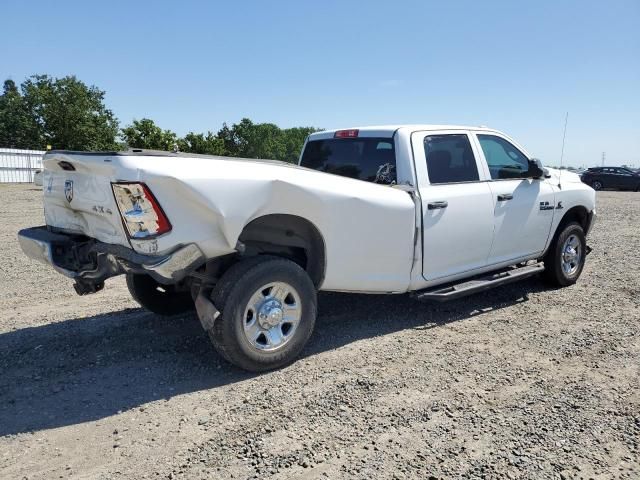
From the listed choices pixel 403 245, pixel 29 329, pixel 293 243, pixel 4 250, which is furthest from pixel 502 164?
pixel 4 250

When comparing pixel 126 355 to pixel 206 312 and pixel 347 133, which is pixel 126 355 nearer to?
pixel 206 312

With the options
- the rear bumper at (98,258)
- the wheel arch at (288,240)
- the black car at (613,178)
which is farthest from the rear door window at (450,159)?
the black car at (613,178)

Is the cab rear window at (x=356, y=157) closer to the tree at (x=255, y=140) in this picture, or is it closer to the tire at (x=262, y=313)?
the tire at (x=262, y=313)

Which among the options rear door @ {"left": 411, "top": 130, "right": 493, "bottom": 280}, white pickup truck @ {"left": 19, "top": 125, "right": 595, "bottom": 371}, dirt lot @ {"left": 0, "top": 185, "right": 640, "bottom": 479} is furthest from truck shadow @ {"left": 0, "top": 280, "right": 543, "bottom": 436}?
rear door @ {"left": 411, "top": 130, "right": 493, "bottom": 280}

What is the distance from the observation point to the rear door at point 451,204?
482cm

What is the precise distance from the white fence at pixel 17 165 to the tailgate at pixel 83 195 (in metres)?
32.9

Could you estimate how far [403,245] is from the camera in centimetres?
461

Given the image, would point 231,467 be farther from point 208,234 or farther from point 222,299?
point 208,234

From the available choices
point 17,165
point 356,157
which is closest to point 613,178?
point 356,157

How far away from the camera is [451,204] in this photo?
16.2 feet

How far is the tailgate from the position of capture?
139 inches

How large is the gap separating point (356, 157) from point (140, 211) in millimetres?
2568

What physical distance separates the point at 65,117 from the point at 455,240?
192 feet

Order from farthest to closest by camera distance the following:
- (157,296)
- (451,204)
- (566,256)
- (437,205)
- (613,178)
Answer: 1. (613,178)
2. (566,256)
3. (157,296)
4. (451,204)
5. (437,205)
